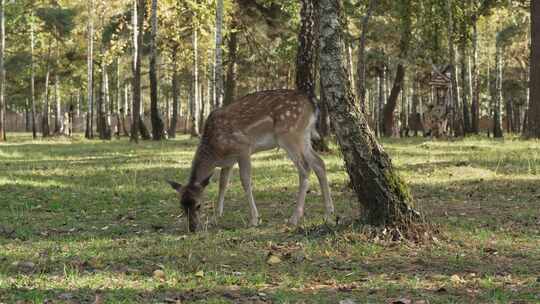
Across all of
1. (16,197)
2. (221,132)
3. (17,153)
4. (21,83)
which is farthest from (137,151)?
(21,83)

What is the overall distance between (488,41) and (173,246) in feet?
197

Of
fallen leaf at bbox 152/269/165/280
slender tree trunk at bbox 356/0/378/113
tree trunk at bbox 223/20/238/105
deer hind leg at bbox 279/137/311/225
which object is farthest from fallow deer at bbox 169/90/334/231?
tree trunk at bbox 223/20/238/105

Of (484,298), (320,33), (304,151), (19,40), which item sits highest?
(19,40)

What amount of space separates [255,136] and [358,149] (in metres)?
2.50

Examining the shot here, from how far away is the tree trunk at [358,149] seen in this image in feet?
26.5

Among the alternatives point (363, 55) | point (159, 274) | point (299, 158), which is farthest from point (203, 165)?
point (363, 55)

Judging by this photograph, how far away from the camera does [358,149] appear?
8188 millimetres

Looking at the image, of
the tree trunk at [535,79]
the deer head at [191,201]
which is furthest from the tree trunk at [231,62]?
the deer head at [191,201]

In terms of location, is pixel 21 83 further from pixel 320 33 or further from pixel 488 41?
pixel 320 33

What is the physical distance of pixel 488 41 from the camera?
2506 inches

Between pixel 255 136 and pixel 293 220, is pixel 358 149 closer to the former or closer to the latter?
pixel 293 220

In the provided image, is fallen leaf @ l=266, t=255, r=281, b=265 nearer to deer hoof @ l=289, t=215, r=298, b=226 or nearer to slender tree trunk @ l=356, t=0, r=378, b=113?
deer hoof @ l=289, t=215, r=298, b=226

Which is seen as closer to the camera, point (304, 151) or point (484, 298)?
point (484, 298)

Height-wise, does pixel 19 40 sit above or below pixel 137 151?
above
